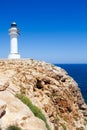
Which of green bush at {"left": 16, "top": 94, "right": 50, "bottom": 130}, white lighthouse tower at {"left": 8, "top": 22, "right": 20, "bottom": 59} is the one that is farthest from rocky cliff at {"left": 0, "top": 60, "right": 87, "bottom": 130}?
white lighthouse tower at {"left": 8, "top": 22, "right": 20, "bottom": 59}

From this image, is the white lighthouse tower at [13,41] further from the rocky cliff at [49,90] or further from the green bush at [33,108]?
the green bush at [33,108]

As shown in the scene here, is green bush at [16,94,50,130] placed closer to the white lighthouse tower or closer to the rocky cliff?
the rocky cliff

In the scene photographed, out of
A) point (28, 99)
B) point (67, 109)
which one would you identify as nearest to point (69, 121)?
point (67, 109)

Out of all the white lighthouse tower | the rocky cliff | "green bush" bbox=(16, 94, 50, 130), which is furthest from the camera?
the white lighthouse tower

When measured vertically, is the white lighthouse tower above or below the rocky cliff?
above

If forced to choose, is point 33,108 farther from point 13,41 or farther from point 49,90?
point 13,41

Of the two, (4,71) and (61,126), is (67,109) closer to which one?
(61,126)

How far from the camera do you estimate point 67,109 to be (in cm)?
3050

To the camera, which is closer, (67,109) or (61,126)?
(61,126)

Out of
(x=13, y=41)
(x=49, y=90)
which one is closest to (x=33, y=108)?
(x=49, y=90)

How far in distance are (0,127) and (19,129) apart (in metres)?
1.32

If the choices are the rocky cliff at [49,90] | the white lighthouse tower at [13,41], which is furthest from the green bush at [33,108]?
the white lighthouse tower at [13,41]

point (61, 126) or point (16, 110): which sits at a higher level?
point (16, 110)

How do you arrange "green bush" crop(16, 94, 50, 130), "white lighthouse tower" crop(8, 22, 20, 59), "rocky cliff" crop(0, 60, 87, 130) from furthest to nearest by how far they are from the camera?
"white lighthouse tower" crop(8, 22, 20, 59), "rocky cliff" crop(0, 60, 87, 130), "green bush" crop(16, 94, 50, 130)
